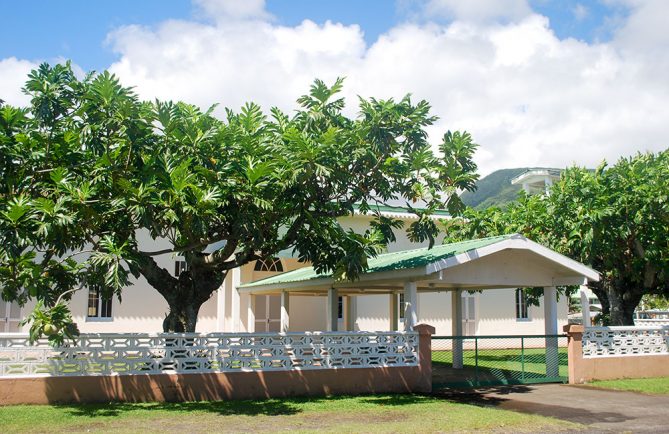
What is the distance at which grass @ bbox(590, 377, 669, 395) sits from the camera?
1415 cm

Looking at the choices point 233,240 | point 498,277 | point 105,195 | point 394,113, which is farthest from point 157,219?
point 498,277

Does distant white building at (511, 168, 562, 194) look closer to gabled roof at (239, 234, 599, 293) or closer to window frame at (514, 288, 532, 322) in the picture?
window frame at (514, 288, 532, 322)

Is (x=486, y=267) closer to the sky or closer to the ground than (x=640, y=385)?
closer to the sky

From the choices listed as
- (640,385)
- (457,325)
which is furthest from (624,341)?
(457,325)

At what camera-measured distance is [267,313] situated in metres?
28.5

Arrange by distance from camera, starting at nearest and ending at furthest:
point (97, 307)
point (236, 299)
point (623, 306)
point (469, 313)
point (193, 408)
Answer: point (193, 408) < point (623, 306) < point (97, 307) < point (236, 299) < point (469, 313)

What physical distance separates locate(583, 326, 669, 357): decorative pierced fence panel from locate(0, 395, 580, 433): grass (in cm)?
536

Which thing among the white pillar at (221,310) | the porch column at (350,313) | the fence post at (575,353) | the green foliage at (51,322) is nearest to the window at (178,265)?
the white pillar at (221,310)

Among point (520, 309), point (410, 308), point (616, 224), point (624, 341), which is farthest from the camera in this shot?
point (520, 309)

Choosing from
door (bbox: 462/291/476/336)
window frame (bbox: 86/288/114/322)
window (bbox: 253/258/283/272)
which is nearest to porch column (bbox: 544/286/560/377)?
window (bbox: 253/258/283/272)

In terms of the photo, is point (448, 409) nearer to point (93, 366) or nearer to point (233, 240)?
point (233, 240)

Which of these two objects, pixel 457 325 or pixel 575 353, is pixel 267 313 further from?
pixel 575 353

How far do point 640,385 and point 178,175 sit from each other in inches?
444

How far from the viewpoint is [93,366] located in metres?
11.8
